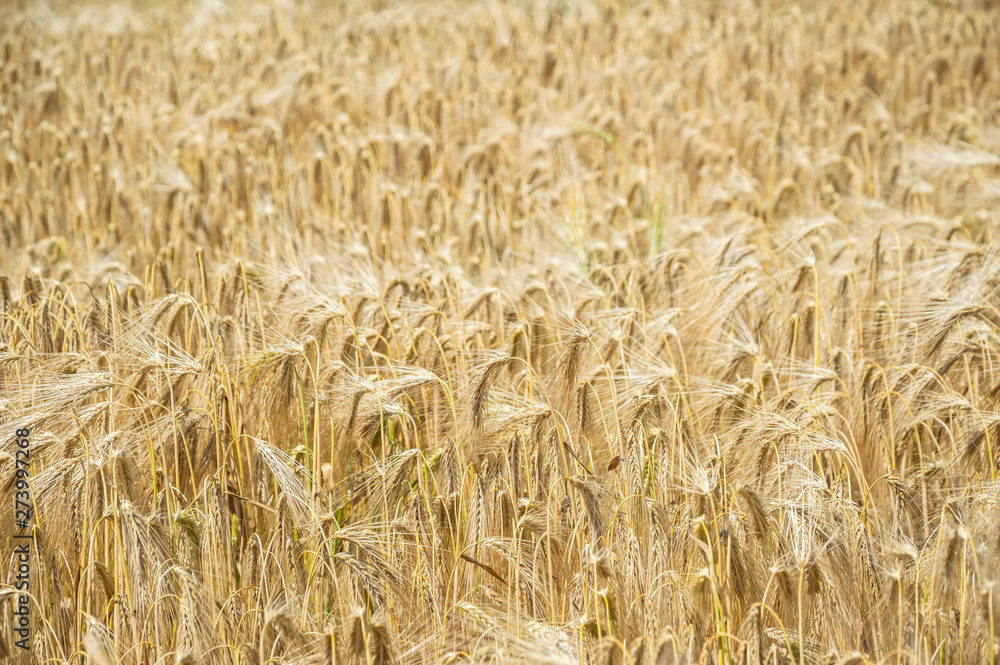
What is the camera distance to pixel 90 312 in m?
2.23

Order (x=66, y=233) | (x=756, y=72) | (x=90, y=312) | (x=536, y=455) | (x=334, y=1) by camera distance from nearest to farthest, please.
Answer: (x=536, y=455)
(x=90, y=312)
(x=66, y=233)
(x=756, y=72)
(x=334, y=1)

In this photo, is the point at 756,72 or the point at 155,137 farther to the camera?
the point at 756,72

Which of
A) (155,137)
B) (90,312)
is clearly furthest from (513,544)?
(155,137)

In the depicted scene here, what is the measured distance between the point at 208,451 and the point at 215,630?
56cm

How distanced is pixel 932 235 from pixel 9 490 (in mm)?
3278

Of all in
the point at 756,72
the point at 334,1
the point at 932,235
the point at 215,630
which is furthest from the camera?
the point at 334,1

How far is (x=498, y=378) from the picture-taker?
1.99 meters

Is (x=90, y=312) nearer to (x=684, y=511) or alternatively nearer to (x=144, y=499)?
(x=144, y=499)

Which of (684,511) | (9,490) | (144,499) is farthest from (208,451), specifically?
(684,511)

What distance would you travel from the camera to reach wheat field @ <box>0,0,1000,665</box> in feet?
4.83

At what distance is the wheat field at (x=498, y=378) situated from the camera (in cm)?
147

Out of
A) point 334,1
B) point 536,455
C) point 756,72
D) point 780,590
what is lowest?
point 780,590

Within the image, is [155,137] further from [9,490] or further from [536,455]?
[536,455]

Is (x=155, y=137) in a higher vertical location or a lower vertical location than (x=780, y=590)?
higher
